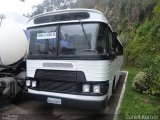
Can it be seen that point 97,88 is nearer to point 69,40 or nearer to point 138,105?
point 69,40

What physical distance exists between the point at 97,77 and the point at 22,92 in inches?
134

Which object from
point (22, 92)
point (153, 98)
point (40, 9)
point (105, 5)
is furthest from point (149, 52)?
point (40, 9)

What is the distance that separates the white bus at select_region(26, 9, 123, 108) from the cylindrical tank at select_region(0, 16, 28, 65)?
1.09 m

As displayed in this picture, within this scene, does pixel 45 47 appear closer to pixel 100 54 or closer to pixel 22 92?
pixel 100 54

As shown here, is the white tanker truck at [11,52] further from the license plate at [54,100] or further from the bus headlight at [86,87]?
the bus headlight at [86,87]

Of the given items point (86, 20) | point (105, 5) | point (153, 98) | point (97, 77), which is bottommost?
point (153, 98)

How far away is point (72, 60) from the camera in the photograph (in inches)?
241

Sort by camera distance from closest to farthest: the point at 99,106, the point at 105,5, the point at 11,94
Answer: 1. the point at 99,106
2. the point at 11,94
3. the point at 105,5

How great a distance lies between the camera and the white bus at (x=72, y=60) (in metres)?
5.93

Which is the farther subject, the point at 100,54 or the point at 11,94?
the point at 11,94

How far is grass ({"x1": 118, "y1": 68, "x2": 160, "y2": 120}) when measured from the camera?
6.89 meters

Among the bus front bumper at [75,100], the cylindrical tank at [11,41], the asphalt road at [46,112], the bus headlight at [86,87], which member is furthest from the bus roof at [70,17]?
the asphalt road at [46,112]

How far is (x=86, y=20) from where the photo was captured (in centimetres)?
612

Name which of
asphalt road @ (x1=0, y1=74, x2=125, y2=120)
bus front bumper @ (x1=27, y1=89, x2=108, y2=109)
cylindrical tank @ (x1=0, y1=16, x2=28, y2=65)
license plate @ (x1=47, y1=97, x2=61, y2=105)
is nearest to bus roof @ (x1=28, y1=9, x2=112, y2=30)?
cylindrical tank @ (x1=0, y1=16, x2=28, y2=65)
